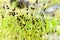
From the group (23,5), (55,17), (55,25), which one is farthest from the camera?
(23,5)

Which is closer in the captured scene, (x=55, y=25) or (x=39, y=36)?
(x=39, y=36)

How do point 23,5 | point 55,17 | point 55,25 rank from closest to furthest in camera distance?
1. point 55,25
2. point 55,17
3. point 23,5

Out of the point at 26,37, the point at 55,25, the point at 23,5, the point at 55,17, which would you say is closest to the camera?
the point at 26,37

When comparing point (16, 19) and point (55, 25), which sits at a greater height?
point (16, 19)

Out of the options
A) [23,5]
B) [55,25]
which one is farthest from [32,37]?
[23,5]

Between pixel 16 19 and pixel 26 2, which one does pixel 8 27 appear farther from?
pixel 26 2

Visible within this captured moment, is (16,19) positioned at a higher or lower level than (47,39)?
higher

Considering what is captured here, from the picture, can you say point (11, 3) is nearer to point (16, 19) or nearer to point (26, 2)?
point (26, 2)

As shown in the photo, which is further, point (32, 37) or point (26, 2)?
point (26, 2)

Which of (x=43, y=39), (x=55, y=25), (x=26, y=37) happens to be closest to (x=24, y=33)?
(x=26, y=37)
